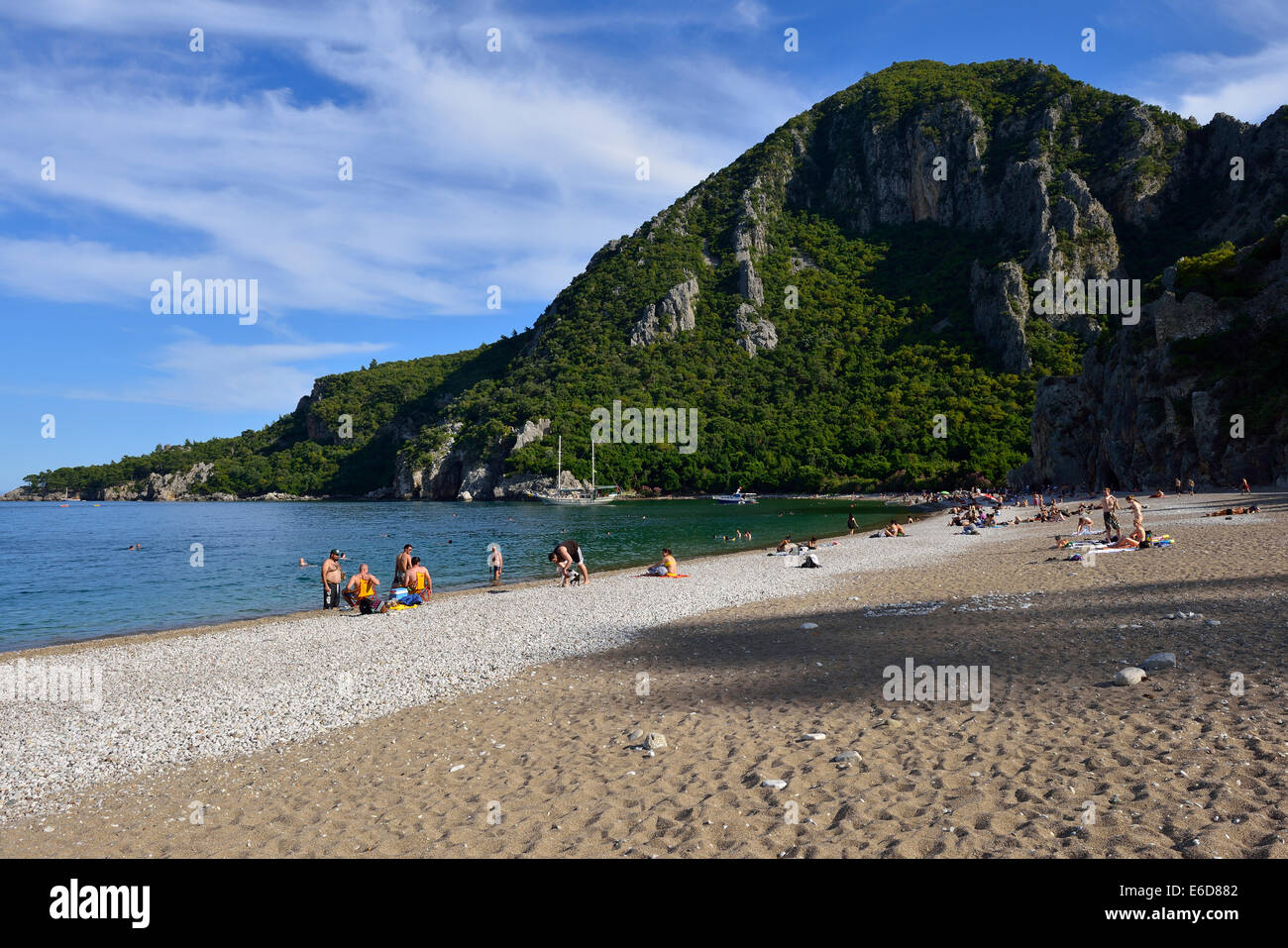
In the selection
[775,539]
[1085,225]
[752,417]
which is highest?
[1085,225]

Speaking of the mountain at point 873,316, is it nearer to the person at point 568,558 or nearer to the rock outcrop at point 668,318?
the rock outcrop at point 668,318

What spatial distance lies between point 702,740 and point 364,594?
1506cm

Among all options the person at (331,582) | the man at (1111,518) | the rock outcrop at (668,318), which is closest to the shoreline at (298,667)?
the person at (331,582)

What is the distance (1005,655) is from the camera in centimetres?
947

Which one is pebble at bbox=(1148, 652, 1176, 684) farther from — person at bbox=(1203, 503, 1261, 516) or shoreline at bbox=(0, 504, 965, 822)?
person at bbox=(1203, 503, 1261, 516)

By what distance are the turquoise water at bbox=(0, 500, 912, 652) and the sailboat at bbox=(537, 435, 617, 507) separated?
3800cm

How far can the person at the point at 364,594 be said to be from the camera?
19109 millimetres

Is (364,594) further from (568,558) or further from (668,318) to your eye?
(668,318)

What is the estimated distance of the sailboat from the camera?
117750 millimetres

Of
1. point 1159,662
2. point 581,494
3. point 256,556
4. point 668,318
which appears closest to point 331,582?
point 1159,662

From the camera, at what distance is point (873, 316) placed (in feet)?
407
